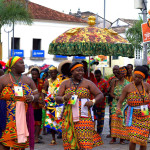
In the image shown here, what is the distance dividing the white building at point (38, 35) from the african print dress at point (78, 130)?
38.9m

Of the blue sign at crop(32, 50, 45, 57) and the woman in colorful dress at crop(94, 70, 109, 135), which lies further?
the blue sign at crop(32, 50, 45, 57)

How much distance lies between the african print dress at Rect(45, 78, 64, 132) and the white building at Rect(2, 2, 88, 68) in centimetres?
3567

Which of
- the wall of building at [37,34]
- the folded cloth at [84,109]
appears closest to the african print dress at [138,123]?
the folded cloth at [84,109]

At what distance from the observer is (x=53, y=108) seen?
1043 cm

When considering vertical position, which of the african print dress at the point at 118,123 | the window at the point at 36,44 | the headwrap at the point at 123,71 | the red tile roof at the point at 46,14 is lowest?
the african print dress at the point at 118,123

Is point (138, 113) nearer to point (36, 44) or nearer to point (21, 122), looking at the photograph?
point (21, 122)

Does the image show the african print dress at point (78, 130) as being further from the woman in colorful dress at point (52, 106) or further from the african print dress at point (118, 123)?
the african print dress at point (118, 123)

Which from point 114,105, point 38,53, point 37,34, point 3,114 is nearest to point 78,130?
point 3,114

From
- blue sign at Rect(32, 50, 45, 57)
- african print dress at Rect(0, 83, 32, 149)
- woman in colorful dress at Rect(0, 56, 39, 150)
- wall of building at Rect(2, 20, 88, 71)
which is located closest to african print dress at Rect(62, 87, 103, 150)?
woman in colorful dress at Rect(0, 56, 39, 150)

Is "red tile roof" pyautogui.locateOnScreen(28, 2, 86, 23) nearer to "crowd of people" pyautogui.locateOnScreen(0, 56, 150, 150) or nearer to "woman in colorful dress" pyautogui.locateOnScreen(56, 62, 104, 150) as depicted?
"crowd of people" pyautogui.locateOnScreen(0, 56, 150, 150)

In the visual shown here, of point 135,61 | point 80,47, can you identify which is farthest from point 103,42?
point 135,61

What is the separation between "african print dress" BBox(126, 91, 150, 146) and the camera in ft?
24.9

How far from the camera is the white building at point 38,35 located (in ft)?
156

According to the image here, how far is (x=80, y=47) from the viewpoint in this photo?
9.43 meters
